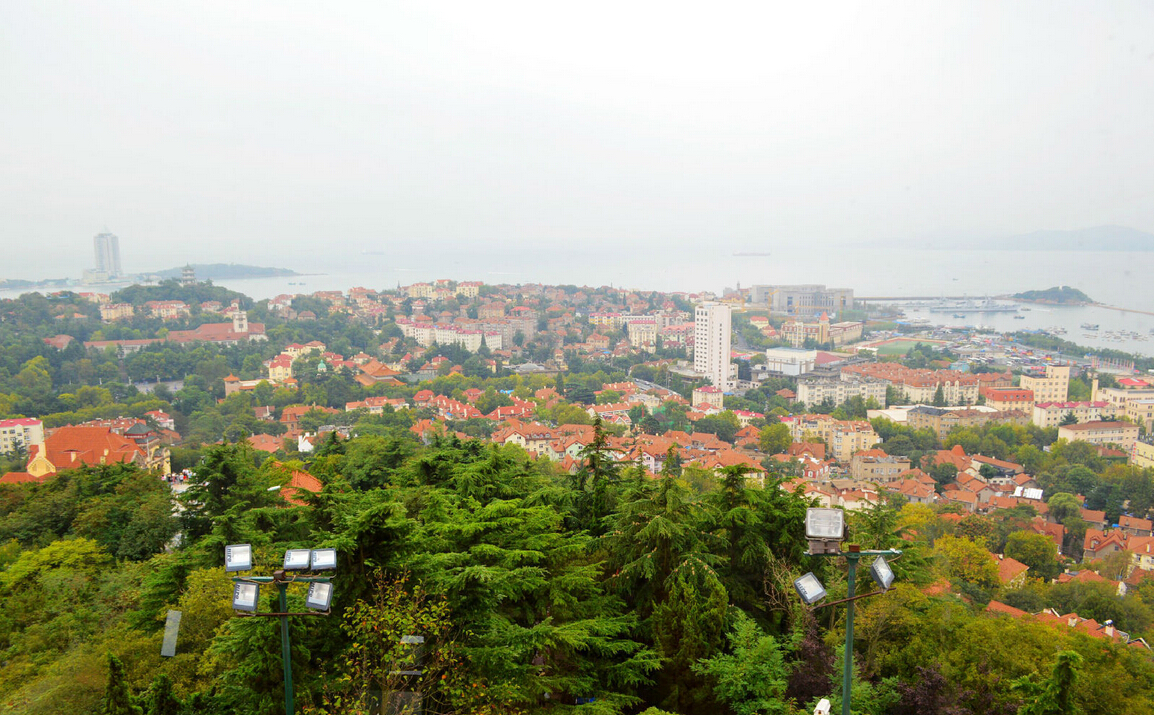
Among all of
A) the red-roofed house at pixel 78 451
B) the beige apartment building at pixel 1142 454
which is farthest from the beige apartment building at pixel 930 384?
the red-roofed house at pixel 78 451

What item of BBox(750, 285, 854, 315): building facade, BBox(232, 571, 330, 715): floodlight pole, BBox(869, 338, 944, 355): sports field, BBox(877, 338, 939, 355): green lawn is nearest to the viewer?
BBox(232, 571, 330, 715): floodlight pole

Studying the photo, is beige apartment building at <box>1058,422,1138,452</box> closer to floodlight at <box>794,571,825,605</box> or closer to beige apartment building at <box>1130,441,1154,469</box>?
beige apartment building at <box>1130,441,1154,469</box>

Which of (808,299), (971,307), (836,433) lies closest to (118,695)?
(836,433)

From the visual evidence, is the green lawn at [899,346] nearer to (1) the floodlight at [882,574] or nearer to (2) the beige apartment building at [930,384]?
(2) the beige apartment building at [930,384]

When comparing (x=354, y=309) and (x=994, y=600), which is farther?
(x=354, y=309)

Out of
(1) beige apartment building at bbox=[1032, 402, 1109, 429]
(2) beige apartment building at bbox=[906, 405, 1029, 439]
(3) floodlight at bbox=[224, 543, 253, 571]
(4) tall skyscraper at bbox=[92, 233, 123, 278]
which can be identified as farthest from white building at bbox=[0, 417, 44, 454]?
(4) tall skyscraper at bbox=[92, 233, 123, 278]

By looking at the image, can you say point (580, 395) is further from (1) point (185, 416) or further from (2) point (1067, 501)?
(2) point (1067, 501)

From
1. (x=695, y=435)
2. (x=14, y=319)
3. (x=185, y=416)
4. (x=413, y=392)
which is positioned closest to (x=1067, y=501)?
(x=695, y=435)
